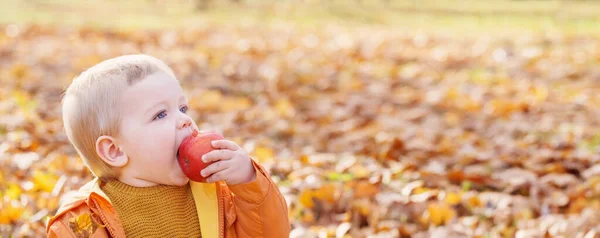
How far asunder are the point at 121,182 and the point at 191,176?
0.23 meters

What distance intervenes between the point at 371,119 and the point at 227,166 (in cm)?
359

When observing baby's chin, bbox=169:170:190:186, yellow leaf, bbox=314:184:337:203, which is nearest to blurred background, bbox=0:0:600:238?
yellow leaf, bbox=314:184:337:203

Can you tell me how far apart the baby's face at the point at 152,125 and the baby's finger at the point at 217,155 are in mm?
126

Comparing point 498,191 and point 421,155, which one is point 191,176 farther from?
point 421,155

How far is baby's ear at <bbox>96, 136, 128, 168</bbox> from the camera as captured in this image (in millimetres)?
2002

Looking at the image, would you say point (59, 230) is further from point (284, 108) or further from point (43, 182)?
point (284, 108)

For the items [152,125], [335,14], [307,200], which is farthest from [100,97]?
[335,14]

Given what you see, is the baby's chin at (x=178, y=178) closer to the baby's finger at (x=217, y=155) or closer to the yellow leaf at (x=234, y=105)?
the baby's finger at (x=217, y=155)

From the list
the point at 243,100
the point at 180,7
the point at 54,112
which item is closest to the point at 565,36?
the point at 243,100

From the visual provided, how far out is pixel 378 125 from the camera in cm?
520

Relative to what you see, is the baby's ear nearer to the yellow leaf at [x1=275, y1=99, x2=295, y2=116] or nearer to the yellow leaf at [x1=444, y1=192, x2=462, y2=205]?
the yellow leaf at [x1=444, y1=192, x2=462, y2=205]

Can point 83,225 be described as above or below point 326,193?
above

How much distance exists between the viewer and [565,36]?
10078 millimetres

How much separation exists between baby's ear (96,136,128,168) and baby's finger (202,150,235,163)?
0.24m
